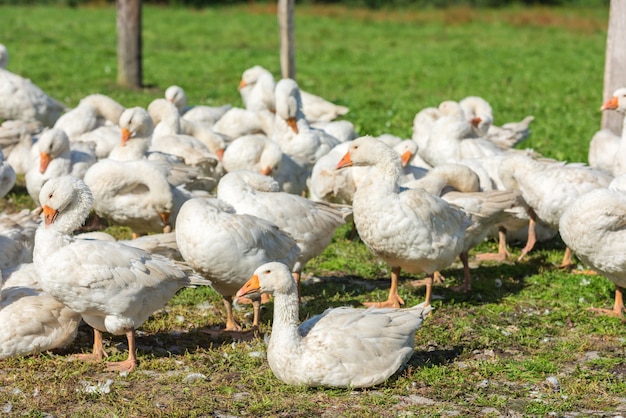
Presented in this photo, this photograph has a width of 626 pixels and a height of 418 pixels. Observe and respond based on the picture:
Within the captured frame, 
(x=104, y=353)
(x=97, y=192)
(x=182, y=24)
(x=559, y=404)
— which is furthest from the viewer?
(x=182, y=24)

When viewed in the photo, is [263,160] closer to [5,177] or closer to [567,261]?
[5,177]

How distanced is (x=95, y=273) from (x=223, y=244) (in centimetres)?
104

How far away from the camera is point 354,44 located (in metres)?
28.3

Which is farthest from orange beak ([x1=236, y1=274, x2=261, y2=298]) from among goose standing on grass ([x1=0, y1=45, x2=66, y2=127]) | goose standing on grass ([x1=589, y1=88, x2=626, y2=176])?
goose standing on grass ([x1=0, y1=45, x2=66, y2=127])

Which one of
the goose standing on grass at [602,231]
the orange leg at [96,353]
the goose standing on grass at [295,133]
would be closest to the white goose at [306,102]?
the goose standing on grass at [295,133]

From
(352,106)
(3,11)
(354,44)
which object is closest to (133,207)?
(352,106)

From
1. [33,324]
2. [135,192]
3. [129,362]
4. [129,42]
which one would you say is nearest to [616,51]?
[135,192]

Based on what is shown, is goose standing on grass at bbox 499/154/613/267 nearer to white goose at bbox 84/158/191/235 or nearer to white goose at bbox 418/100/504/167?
white goose at bbox 418/100/504/167

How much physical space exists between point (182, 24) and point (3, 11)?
681 centimetres

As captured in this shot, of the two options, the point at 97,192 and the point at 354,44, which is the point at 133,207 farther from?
the point at 354,44

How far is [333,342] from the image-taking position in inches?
239

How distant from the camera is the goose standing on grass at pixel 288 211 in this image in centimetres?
796

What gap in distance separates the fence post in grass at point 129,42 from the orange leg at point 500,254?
10155 mm

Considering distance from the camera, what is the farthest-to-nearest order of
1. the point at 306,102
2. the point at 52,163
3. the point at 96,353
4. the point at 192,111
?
the point at 306,102 < the point at 192,111 < the point at 52,163 < the point at 96,353
